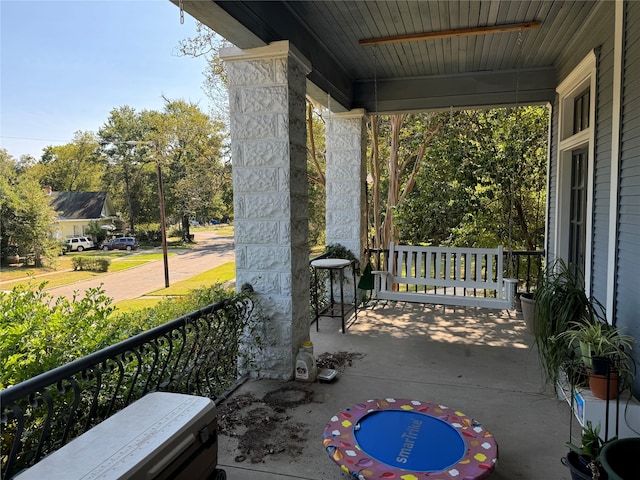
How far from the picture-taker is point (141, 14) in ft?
11.3

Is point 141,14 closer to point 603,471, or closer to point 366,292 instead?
point 366,292

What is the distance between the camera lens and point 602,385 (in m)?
2.06

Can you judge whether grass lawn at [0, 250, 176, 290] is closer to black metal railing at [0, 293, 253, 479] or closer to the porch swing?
black metal railing at [0, 293, 253, 479]

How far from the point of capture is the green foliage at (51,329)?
1902 millimetres

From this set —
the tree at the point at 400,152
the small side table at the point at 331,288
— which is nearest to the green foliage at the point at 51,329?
the small side table at the point at 331,288

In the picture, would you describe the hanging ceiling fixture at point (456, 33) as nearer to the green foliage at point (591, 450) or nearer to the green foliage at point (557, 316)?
the green foliage at point (557, 316)

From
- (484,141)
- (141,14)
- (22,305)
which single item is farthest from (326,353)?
A: (484,141)

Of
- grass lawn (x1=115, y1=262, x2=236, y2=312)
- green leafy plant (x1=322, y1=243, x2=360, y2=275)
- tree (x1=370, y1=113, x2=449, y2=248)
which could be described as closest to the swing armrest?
green leafy plant (x1=322, y1=243, x2=360, y2=275)

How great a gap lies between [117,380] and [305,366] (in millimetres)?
1210

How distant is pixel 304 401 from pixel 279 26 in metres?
2.50

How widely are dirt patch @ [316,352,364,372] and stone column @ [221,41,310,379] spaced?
0.37 meters

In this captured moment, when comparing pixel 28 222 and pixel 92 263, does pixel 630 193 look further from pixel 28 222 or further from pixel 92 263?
pixel 92 263

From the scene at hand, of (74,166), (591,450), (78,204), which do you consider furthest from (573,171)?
(74,166)

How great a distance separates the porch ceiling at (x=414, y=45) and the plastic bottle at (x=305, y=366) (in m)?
2.12
